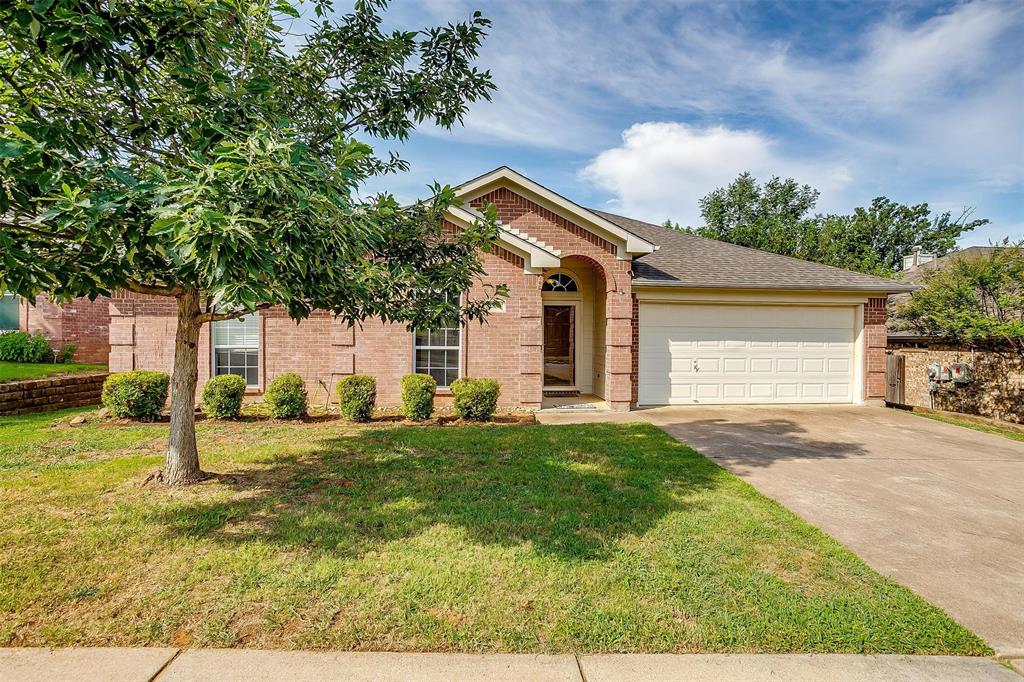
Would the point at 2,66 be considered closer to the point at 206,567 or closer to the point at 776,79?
the point at 206,567

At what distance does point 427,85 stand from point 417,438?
5481 mm

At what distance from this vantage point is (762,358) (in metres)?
12.6

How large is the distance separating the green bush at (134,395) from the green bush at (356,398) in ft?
11.7

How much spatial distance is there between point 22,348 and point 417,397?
11891 mm

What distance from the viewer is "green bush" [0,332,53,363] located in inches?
514

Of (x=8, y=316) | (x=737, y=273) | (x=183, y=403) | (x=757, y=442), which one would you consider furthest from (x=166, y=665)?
(x=8, y=316)

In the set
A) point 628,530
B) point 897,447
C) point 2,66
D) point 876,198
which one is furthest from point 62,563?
point 876,198

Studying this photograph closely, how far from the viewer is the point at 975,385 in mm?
11578

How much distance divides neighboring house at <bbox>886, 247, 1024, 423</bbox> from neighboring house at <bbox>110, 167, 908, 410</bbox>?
78 centimetres

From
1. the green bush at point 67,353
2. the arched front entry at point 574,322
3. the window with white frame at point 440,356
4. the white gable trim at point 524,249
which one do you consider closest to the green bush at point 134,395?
the window with white frame at point 440,356

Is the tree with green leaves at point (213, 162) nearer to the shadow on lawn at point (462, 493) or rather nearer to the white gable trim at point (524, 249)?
the shadow on lawn at point (462, 493)

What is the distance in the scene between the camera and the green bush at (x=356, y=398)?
9.84 meters

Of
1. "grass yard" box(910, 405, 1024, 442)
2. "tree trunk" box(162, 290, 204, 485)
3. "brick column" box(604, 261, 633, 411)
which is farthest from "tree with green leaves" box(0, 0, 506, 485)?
"grass yard" box(910, 405, 1024, 442)

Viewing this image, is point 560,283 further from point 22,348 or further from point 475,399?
point 22,348
